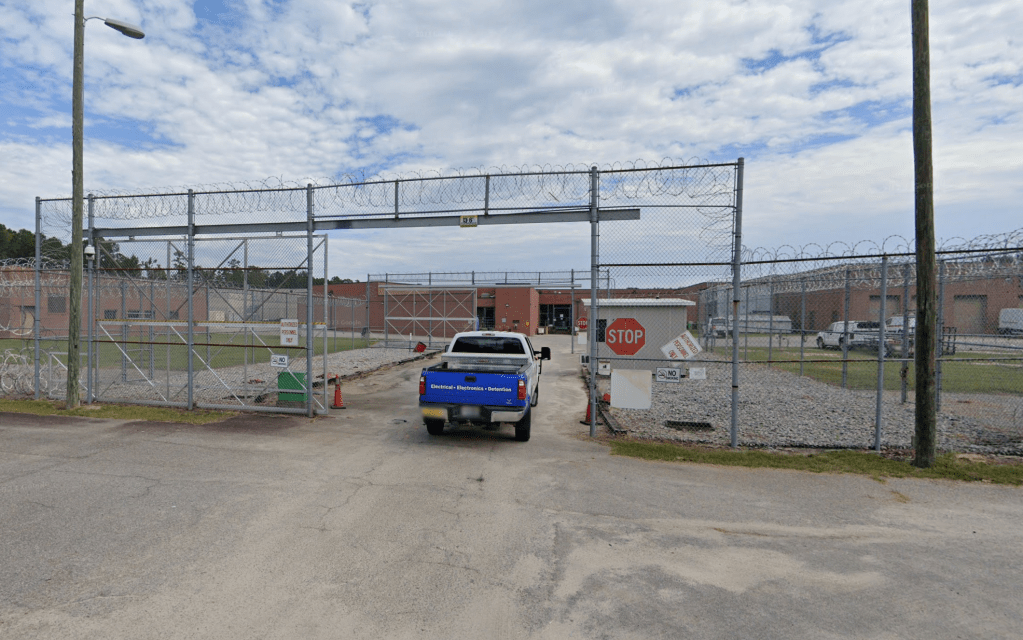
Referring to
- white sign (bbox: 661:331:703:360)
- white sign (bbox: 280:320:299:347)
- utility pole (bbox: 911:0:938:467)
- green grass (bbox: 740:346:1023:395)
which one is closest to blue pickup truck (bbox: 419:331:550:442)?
white sign (bbox: 661:331:703:360)

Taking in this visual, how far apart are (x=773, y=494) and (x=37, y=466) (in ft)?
30.0

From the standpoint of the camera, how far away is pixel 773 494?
6031 millimetres

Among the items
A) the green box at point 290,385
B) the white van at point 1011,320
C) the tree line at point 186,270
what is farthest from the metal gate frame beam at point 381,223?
the white van at point 1011,320

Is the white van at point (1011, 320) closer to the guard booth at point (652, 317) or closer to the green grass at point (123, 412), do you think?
the guard booth at point (652, 317)

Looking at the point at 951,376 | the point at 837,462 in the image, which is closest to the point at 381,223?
the point at 837,462

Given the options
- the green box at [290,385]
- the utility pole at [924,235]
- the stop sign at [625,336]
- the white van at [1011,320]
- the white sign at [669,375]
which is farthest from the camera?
the green box at [290,385]

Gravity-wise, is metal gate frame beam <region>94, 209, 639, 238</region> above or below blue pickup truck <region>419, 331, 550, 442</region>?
above

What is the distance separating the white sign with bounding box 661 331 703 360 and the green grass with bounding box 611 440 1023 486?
141 cm

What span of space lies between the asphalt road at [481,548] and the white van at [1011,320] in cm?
645

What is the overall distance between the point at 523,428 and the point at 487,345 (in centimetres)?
200

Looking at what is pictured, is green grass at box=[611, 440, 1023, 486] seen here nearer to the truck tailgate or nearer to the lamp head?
the truck tailgate

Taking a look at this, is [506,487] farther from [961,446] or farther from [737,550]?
[961,446]

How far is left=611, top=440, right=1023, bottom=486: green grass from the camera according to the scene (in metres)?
6.59

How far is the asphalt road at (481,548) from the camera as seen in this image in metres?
3.51
